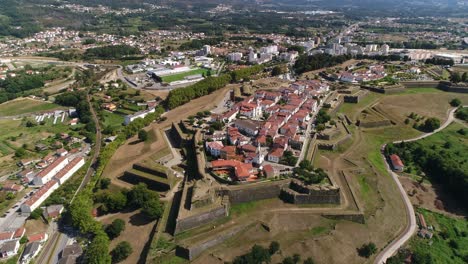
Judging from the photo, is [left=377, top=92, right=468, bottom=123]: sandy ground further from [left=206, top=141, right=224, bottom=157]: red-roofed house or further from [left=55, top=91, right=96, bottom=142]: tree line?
[left=55, top=91, right=96, bottom=142]: tree line

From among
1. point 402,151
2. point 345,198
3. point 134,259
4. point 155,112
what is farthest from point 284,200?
point 155,112

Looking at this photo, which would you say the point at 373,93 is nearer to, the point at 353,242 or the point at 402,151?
the point at 402,151

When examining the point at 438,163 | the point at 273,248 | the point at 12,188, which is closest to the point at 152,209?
the point at 273,248

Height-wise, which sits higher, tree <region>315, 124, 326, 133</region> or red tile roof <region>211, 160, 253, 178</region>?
tree <region>315, 124, 326, 133</region>

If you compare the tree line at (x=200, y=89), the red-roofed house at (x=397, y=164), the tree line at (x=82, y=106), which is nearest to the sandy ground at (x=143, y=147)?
the tree line at (x=200, y=89)

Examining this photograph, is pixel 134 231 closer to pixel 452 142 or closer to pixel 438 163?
pixel 438 163

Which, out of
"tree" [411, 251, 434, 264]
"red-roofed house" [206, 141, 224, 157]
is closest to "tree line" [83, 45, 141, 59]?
"red-roofed house" [206, 141, 224, 157]

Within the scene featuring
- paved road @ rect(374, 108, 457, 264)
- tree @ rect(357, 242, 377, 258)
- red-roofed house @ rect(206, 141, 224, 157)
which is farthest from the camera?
red-roofed house @ rect(206, 141, 224, 157)
